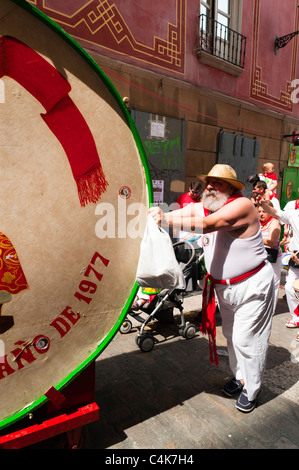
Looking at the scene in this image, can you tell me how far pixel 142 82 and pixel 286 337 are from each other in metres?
5.02

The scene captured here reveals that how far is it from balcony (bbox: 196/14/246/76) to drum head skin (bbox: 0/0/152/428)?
20.3ft

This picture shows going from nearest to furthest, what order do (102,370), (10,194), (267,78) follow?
(10,194) < (102,370) < (267,78)

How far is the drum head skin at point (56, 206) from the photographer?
130 cm

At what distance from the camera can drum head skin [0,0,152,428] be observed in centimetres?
130

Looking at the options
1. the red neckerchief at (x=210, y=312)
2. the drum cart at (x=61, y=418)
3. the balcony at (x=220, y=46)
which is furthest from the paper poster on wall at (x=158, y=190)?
the drum cart at (x=61, y=418)

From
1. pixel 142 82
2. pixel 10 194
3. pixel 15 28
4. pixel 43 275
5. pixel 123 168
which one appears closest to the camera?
pixel 15 28

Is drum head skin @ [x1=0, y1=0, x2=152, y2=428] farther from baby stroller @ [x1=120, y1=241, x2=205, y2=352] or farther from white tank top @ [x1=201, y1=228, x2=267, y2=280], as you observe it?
baby stroller @ [x1=120, y1=241, x2=205, y2=352]

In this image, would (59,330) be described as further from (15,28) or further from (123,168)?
(15,28)

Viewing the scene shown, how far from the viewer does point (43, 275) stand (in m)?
1.44

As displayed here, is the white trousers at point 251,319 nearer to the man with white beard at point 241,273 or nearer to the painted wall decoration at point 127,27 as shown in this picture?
the man with white beard at point 241,273

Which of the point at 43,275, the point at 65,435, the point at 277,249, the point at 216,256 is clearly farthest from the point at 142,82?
the point at 65,435

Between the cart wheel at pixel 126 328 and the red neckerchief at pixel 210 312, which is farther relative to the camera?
the cart wheel at pixel 126 328

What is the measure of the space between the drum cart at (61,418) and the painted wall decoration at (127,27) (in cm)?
501

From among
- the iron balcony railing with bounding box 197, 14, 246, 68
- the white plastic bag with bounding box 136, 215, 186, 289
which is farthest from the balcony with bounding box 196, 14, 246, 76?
the white plastic bag with bounding box 136, 215, 186, 289
